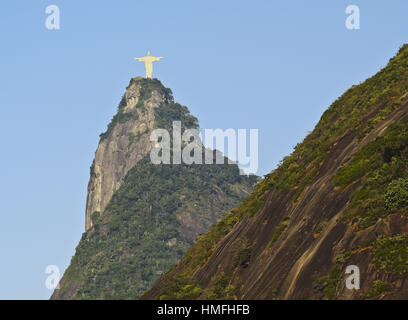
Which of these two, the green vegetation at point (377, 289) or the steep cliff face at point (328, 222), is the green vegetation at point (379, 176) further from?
the green vegetation at point (377, 289)

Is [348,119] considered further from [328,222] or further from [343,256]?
[343,256]

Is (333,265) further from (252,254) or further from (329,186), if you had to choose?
(252,254)

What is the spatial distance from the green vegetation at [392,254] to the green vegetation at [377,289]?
1.00 meters

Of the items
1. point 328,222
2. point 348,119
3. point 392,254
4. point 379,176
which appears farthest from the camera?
point 348,119

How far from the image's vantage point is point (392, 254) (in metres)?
47.2

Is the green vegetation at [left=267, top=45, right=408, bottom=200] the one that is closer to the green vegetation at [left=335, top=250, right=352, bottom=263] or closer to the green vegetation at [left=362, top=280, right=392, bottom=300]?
the green vegetation at [left=335, top=250, right=352, bottom=263]

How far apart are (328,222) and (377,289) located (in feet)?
36.5

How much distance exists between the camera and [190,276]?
252 ft

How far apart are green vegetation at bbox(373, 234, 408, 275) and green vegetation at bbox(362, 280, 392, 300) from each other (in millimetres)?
1000

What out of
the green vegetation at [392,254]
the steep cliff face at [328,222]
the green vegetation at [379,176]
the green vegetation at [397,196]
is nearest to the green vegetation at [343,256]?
the steep cliff face at [328,222]

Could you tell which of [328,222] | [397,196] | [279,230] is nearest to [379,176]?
[328,222]

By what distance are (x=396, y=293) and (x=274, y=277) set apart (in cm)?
1291

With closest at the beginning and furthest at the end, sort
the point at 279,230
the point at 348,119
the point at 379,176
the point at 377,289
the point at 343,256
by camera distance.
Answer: the point at 377,289
the point at 343,256
the point at 379,176
the point at 279,230
the point at 348,119
